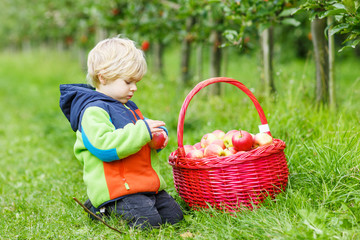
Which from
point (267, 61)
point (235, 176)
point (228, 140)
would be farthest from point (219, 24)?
point (235, 176)

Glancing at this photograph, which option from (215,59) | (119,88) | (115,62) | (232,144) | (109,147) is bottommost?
(232,144)

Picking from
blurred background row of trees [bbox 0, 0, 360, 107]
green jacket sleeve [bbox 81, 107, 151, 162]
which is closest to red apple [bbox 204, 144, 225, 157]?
green jacket sleeve [bbox 81, 107, 151, 162]

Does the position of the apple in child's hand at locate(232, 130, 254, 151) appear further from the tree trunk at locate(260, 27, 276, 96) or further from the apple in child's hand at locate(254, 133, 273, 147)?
the tree trunk at locate(260, 27, 276, 96)

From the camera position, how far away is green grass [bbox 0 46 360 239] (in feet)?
7.12

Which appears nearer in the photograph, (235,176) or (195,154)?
(235,176)

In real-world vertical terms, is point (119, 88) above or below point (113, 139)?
above

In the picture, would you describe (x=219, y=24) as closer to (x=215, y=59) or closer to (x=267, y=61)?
(x=215, y=59)

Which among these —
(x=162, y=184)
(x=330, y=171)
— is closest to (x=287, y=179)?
(x=330, y=171)

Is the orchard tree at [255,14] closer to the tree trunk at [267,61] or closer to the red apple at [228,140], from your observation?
the tree trunk at [267,61]

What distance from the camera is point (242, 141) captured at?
2543mm

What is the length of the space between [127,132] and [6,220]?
3.80 ft

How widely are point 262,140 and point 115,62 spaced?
1.08 meters

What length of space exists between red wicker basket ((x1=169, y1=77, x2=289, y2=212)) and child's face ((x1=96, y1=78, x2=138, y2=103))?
37 centimetres

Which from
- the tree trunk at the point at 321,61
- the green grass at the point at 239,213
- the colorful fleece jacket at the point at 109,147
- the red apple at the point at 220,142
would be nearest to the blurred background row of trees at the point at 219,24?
the tree trunk at the point at 321,61
